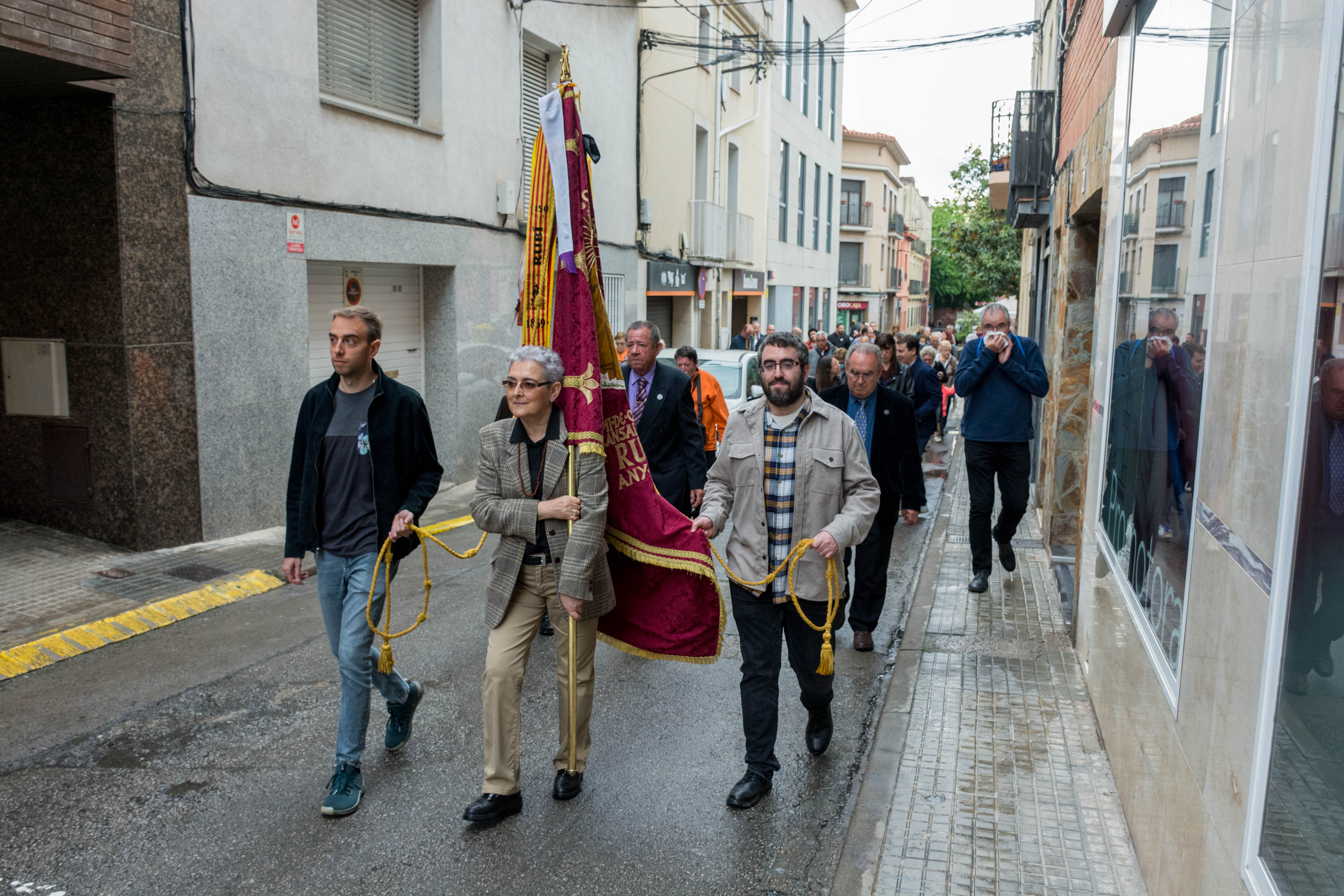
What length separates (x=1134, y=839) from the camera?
3777 millimetres

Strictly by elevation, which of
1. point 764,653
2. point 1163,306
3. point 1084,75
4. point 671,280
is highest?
point 1084,75

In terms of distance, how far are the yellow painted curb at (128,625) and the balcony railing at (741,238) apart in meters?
16.8

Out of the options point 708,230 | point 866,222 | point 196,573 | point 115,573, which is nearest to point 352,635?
point 196,573

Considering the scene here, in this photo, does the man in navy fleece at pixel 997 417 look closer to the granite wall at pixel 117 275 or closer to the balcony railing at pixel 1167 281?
the balcony railing at pixel 1167 281

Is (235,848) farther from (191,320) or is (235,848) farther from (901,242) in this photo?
(901,242)

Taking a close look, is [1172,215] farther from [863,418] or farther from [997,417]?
[997,417]

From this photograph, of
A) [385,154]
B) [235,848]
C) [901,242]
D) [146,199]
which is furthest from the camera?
[901,242]

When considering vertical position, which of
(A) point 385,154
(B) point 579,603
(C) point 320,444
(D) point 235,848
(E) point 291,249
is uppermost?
(A) point 385,154

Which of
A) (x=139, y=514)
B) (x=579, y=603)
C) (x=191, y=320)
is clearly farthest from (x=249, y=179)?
(x=579, y=603)

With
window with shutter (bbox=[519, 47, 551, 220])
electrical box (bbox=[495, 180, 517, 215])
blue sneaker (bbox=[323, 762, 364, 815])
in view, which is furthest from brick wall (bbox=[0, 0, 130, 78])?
window with shutter (bbox=[519, 47, 551, 220])

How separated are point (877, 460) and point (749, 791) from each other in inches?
97.3

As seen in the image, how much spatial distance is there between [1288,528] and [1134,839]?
2017 millimetres

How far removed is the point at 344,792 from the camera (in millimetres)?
4062

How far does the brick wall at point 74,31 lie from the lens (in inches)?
240
